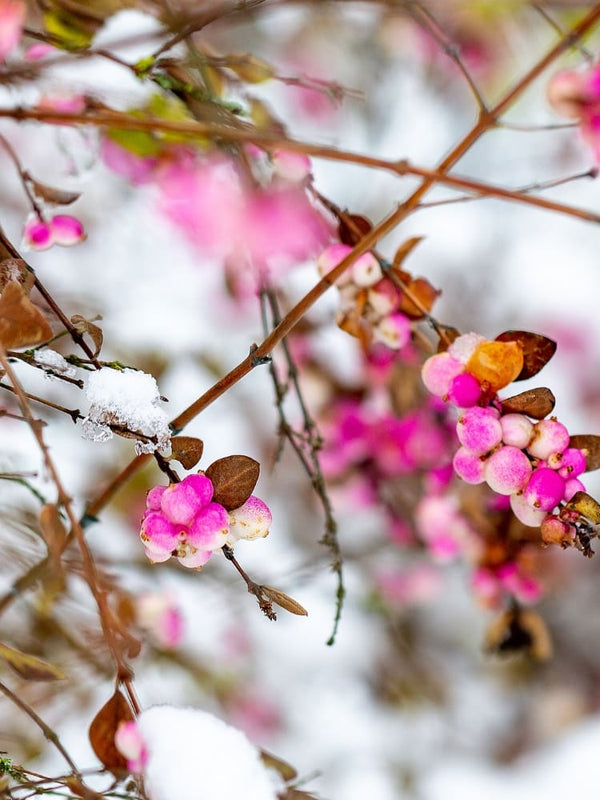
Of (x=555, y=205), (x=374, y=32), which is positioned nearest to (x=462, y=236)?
(x=374, y=32)

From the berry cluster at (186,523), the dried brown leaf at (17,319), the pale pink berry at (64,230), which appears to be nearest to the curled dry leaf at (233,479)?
the berry cluster at (186,523)

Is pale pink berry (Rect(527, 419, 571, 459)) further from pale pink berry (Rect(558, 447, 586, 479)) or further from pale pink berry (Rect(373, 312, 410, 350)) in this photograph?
pale pink berry (Rect(373, 312, 410, 350))

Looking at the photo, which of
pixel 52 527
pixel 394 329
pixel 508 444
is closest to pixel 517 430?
pixel 508 444

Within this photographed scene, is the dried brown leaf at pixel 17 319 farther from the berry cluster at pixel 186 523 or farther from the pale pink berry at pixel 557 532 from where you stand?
the pale pink berry at pixel 557 532

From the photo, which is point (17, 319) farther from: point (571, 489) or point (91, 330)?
point (571, 489)

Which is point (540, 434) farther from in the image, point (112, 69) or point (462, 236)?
point (462, 236)

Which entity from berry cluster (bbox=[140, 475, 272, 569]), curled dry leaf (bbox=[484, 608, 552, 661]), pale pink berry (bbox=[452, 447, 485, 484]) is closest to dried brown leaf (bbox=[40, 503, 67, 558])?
berry cluster (bbox=[140, 475, 272, 569])
